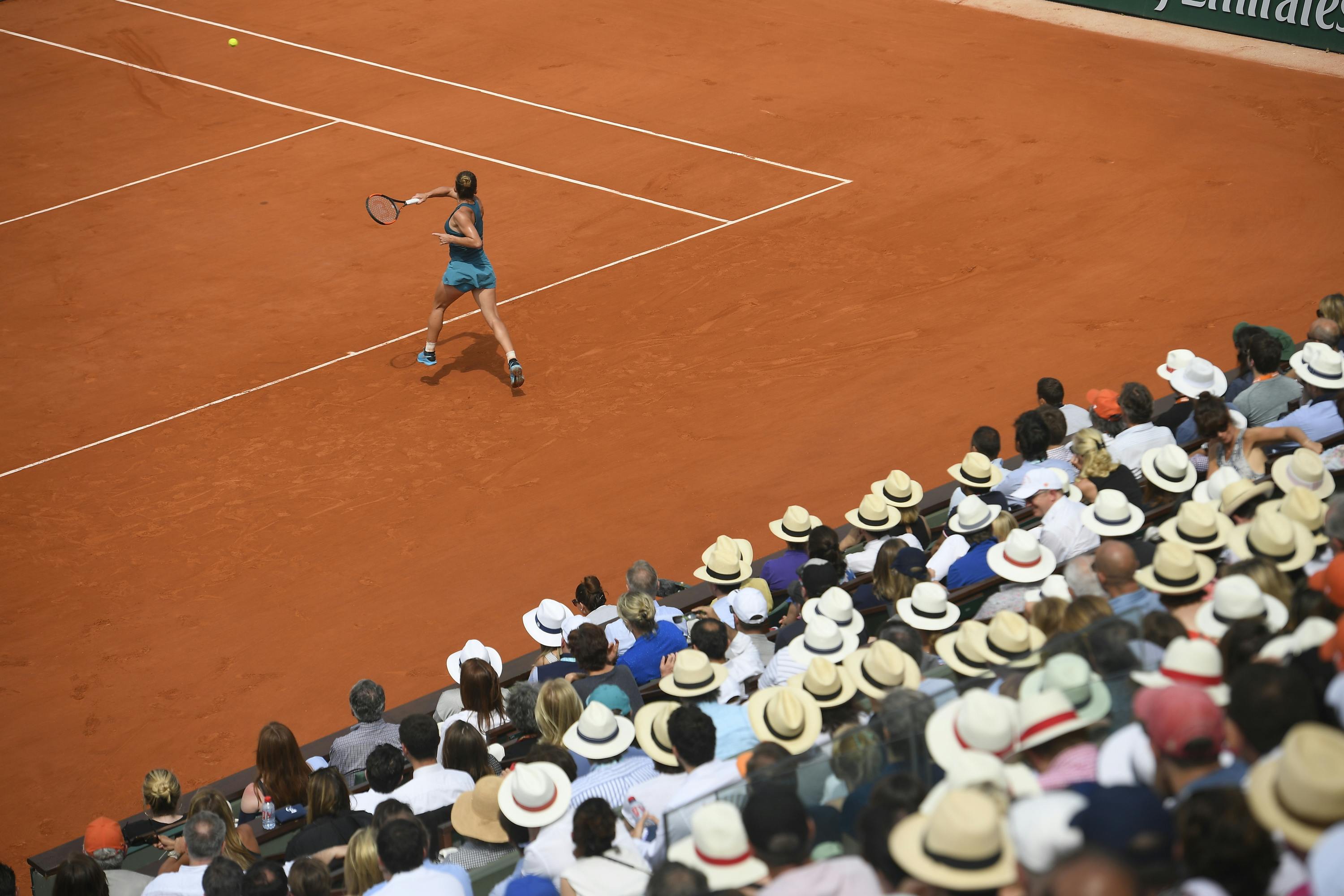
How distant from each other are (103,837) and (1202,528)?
248 inches

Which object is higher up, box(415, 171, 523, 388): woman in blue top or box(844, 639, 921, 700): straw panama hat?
box(844, 639, 921, 700): straw panama hat

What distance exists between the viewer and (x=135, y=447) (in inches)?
504

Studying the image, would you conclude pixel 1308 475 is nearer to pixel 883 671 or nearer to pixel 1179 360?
pixel 1179 360

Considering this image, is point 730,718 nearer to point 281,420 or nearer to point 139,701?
point 139,701

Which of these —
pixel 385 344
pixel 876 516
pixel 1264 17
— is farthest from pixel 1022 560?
pixel 1264 17

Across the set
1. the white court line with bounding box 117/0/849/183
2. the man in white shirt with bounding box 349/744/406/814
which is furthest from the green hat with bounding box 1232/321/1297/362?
the white court line with bounding box 117/0/849/183

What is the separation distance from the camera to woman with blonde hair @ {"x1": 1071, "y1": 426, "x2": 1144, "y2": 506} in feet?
27.2

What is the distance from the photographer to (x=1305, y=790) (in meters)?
3.58

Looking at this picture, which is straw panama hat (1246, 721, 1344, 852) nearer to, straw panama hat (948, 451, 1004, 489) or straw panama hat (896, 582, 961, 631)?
straw panama hat (896, 582, 961, 631)

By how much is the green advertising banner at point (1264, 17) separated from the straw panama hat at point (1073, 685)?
62.5 ft

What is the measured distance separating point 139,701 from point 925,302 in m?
9.13

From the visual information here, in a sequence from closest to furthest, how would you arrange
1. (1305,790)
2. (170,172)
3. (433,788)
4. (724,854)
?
1. (1305,790)
2. (724,854)
3. (433,788)
4. (170,172)

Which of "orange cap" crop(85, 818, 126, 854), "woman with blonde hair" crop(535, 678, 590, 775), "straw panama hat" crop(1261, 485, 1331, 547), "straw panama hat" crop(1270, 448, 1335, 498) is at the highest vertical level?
"straw panama hat" crop(1261, 485, 1331, 547)

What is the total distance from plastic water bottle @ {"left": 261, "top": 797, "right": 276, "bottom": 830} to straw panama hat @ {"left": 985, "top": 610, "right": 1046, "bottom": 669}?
4.21 meters
